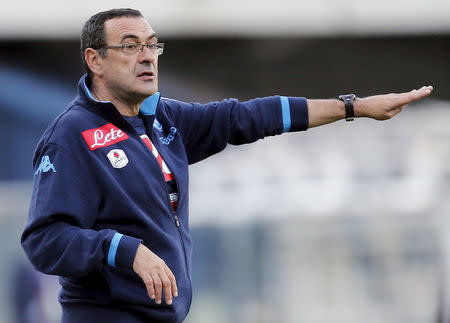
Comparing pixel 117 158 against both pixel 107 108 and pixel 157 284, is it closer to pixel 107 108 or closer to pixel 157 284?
pixel 107 108

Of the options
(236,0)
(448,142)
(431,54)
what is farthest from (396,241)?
(236,0)

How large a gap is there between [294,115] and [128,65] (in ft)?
2.55

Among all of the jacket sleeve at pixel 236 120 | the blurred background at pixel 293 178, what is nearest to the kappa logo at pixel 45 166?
the jacket sleeve at pixel 236 120

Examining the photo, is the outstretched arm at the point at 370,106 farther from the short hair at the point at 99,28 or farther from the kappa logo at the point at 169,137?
the short hair at the point at 99,28

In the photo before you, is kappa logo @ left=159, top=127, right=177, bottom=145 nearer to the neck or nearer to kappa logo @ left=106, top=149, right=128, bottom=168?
the neck

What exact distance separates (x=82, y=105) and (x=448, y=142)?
24.8 ft

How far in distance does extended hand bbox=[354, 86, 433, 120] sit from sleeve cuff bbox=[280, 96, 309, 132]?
0.23 m

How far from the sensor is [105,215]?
4.69 metres

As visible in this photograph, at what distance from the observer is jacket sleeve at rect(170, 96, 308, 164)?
5.21 m

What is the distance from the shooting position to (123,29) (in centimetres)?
495

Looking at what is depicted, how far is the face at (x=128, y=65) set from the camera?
16.1 feet

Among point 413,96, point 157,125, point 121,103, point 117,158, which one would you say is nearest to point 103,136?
point 117,158

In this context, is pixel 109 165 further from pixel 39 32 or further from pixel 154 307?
pixel 39 32

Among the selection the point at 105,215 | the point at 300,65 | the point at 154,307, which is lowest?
the point at 154,307
